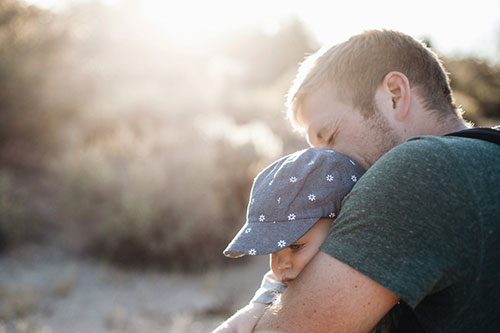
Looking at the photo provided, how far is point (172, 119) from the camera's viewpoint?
429 inches

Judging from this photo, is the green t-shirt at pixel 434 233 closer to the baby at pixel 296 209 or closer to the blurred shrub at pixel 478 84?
the baby at pixel 296 209

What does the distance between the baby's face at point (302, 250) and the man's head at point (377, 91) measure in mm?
487

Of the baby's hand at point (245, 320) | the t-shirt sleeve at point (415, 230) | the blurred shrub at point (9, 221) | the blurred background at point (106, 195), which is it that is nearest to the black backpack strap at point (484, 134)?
the t-shirt sleeve at point (415, 230)

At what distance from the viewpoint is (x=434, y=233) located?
4.10 feet

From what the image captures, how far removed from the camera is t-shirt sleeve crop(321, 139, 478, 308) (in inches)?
48.8

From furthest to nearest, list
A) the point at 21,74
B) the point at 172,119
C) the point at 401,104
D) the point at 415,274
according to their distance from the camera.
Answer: the point at 172,119 → the point at 21,74 → the point at 401,104 → the point at 415,274

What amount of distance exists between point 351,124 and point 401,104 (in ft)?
0.71

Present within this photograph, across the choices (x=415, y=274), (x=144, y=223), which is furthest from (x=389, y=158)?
(x=144, y=223)

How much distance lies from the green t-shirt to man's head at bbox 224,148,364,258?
20 cm

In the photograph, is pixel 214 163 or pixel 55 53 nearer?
pixel 214 163

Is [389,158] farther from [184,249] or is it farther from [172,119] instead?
[172,119]

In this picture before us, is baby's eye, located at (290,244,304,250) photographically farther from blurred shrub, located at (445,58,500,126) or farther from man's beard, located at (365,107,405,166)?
blurred shrub, located at (445,58,500,126)

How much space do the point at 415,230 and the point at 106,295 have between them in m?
4.93

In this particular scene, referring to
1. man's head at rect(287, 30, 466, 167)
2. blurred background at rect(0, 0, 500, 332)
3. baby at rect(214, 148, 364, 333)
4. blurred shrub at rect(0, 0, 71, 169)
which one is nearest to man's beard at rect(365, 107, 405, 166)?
man's head at rect(287, 30, 466, 167)
